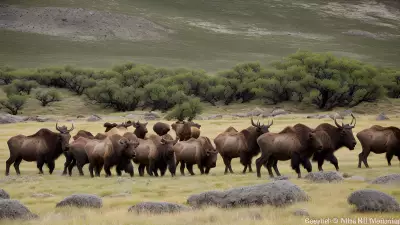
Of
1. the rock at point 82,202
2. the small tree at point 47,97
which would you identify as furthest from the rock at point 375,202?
the small tree at point 47,97

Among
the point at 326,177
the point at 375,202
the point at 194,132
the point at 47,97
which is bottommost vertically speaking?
the point at 47,97

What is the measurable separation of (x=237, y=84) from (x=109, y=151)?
216 ft

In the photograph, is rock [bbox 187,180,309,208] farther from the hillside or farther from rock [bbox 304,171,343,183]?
the hillside

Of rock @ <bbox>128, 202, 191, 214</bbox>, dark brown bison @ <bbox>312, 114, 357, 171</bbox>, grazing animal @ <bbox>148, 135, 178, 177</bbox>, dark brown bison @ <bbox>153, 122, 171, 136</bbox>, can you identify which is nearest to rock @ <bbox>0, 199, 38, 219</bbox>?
rock @ <bbox>128, 202, 191, 214</bbox>

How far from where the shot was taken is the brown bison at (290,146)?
19859mm

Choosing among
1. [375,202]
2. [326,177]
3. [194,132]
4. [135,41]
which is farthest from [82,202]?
[135,41]

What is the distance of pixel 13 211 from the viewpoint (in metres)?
12.3

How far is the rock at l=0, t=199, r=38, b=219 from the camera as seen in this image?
12211mm

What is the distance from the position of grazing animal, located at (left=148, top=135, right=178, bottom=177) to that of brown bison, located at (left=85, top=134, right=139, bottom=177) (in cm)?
102

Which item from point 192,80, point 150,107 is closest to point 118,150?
point 150,107

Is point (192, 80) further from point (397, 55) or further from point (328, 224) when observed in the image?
point (397, 55)

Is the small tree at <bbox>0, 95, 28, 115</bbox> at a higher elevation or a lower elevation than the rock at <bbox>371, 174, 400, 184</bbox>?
lower

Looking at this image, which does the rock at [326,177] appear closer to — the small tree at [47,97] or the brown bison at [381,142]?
the brown bison at [381,142]

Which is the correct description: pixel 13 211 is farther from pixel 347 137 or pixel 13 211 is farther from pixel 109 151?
pixel 347 137
